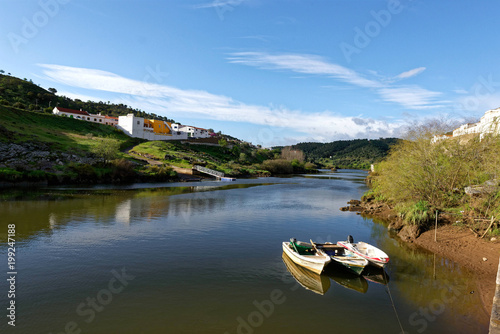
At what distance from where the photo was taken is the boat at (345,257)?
1841 centimetres

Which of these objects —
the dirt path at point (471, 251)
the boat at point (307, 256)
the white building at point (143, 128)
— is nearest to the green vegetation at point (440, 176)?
the dirt path at point (471, 251)

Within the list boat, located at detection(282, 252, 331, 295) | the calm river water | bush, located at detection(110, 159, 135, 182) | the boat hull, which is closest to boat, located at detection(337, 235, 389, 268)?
the boat hull

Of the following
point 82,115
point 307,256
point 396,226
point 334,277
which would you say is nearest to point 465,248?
point 396,226

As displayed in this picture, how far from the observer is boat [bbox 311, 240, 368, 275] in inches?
725

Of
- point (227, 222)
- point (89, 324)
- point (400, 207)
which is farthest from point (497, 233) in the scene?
point (89, 324)

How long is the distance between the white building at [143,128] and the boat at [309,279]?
374 feet

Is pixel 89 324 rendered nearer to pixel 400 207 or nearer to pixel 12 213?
pixel 12 213

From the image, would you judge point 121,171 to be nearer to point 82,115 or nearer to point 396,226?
point 396,226

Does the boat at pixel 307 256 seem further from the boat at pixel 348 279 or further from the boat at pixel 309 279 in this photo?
the boat at pixel 348 279

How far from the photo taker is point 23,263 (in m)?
18.7

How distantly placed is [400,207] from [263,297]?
23.0 m

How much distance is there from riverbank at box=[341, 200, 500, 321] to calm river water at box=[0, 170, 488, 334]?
760 millimetres

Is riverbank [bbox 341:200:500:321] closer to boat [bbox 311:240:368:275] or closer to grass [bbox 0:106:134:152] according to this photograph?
boat [bbox 311:240:368:275]

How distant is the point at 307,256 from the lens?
19.3m
